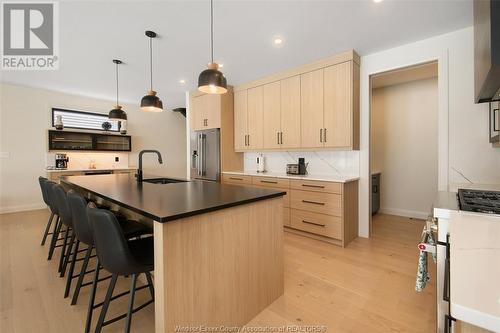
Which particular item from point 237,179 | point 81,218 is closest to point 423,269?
point 81,218

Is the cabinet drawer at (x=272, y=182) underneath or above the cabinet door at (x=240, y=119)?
underneath

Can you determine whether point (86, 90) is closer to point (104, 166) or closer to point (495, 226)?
point (104, 166)

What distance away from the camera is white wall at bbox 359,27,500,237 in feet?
8.18

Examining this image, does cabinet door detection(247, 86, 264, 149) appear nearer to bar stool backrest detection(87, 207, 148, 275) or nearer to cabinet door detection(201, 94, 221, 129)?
cabinet door detection(201, 94, 221, 129)

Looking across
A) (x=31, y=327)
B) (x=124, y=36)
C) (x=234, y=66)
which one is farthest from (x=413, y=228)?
(x=124, y=36)

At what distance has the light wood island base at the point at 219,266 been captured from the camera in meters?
1.20

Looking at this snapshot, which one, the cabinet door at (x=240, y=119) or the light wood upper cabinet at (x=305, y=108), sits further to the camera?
the cabinet door at (x=240, y=119)

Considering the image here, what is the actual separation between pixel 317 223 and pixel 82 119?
19.3 ft

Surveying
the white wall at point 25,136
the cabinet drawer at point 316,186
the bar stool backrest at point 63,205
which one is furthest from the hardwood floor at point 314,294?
the white wall at point 25,136

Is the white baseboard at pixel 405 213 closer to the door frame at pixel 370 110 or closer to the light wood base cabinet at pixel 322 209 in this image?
the door frame at pixel 370 110

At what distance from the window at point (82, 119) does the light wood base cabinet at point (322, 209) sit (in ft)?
16.2

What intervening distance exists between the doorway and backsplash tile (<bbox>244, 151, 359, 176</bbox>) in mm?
691

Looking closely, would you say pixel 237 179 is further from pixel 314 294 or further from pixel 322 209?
pixel 314 294

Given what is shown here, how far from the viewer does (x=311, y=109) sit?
3.52 meters
